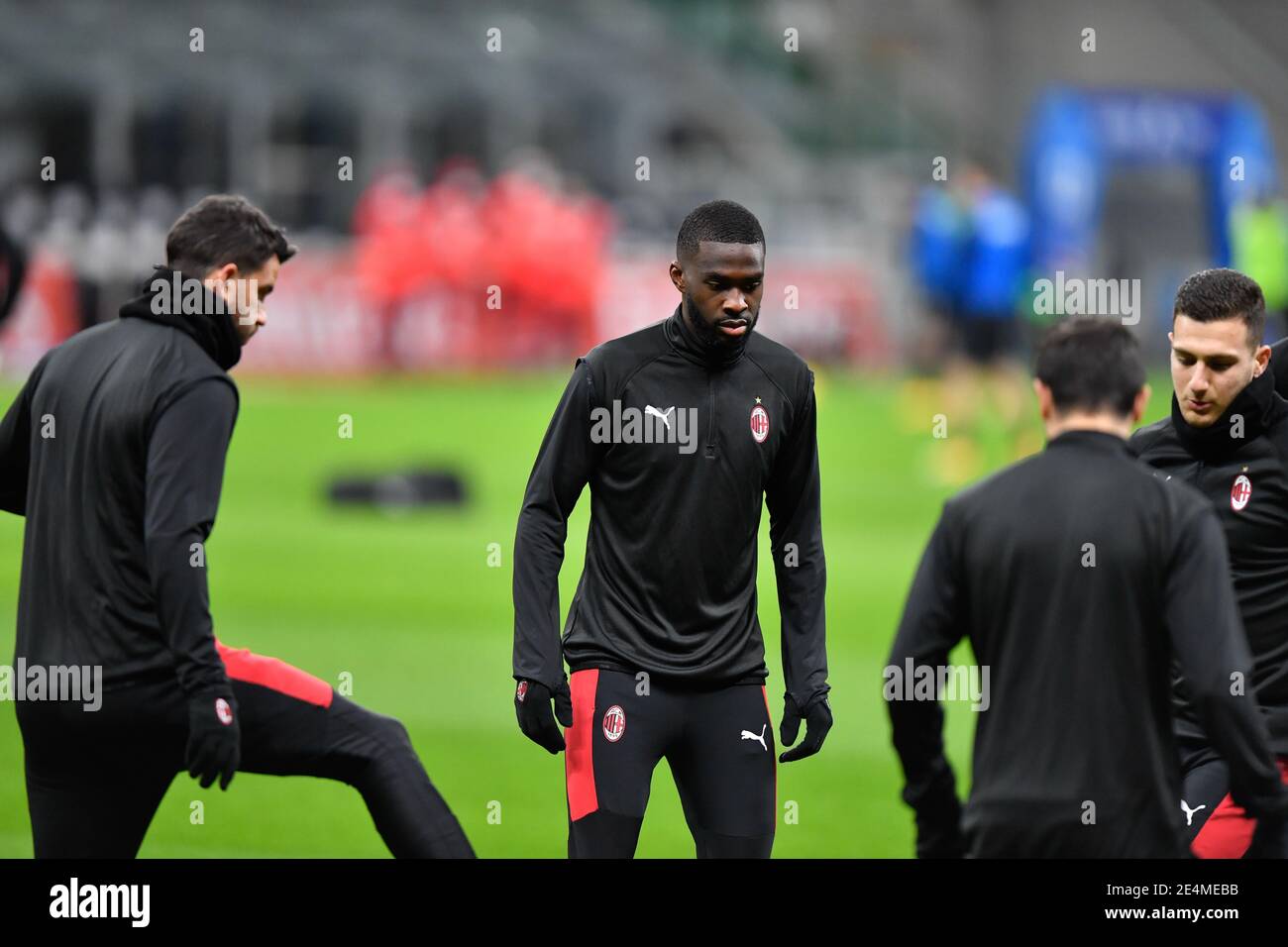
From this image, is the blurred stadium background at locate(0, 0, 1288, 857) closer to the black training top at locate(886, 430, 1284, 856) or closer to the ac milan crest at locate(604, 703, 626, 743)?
the ac milan crest at locate(604, 703, 626, 743)

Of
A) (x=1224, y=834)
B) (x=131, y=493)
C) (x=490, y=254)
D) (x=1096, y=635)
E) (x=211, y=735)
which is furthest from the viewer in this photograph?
(x=490, y=254)

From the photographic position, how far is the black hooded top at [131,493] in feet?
16.0

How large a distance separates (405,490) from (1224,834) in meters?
14.3

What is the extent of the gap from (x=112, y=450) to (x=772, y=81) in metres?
41.9

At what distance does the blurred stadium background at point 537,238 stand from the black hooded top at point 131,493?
8.10 ft

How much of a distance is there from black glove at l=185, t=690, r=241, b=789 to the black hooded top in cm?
3

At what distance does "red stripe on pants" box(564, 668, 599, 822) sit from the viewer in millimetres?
5234

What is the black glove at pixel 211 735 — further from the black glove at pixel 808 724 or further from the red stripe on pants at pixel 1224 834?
the red stripe on pants at pixel 1224 834

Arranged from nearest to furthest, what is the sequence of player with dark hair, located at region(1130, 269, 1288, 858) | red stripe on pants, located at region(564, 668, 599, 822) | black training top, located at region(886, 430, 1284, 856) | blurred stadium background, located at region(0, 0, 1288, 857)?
black training top, located at region(886, 430, 1284, 856) → red stripe on pants, located at region(564, 668, 599, 822) → player with dark hair, located at region(1130, 269, 1288, 858) → blurred stadium background, located at region(0, 0, 1288, 857)

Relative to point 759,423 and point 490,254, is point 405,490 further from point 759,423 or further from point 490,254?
point 490,254

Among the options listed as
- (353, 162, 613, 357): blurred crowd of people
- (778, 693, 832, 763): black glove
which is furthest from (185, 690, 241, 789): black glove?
(353, 162, 613, 357): blurred crowd of people

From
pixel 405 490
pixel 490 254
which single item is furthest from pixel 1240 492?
pixel 490 254

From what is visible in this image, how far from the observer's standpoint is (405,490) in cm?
1889
